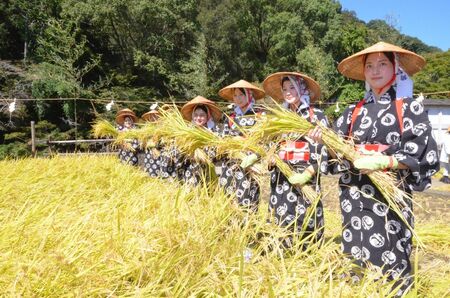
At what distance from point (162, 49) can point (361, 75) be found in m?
18.5

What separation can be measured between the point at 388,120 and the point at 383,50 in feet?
1.28

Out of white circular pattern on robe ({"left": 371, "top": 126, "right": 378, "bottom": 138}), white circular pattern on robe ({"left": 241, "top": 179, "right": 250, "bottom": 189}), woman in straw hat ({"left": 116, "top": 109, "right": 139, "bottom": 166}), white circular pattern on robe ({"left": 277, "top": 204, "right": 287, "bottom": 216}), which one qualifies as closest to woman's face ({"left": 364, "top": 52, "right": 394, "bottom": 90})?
white circular pattern on robe ({"left": 371, "top": 126, "right": 378, "bottom": 138})

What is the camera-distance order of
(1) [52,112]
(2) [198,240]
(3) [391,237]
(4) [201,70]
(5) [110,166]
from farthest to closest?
1. (4) [201,70]
2. (1) [52,112]
3. (5) [110,166]
4. (3) [391,237]
5. (2) [198,240]

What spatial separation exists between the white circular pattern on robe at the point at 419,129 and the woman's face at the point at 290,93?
3.45 ft

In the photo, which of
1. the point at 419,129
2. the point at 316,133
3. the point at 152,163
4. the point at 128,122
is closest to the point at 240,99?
the point at 316,133

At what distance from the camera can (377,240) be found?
80.0 inches

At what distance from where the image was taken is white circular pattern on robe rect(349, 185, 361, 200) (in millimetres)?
2135

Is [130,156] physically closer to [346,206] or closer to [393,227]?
[346,206]

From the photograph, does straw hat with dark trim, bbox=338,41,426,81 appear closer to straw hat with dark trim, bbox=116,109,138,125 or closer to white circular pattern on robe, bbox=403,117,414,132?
white circular pattern on robe, bbox=403,117,414,132

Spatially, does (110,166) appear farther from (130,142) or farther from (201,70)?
(201,70)

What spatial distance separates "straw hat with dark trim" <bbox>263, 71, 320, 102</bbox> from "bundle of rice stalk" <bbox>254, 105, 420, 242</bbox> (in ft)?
2.31

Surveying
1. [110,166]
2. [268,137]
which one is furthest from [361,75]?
[110,166]

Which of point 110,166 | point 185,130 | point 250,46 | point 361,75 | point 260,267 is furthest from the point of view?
point 250,46

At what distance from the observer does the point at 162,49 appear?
20.1 meters
